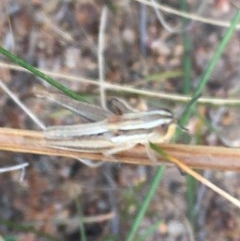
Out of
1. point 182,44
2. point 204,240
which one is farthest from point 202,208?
point 182,44

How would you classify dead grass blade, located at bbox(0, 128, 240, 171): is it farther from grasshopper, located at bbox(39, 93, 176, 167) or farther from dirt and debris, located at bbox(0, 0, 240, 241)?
dirt and debris, located at bbox(0, 0, 240, 241)

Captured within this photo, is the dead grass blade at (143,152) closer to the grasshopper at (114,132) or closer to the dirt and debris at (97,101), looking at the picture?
the grasshopper at (114,132)

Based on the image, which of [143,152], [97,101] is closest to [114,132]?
[143,152]

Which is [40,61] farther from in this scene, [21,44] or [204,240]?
[204,240]

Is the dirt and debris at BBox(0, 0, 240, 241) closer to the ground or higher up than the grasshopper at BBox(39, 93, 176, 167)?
higher up

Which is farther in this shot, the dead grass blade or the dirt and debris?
the dirt and debris

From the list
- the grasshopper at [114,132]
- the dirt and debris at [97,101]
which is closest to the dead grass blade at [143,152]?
the grasshopper at [114,132]

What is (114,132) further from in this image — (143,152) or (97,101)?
(97,101)

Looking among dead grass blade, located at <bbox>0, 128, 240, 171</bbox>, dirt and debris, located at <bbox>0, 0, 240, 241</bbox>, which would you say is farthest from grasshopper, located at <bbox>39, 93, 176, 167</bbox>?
dirt and debris, located at <bbox>0, 0, 240, 241</bbox>
